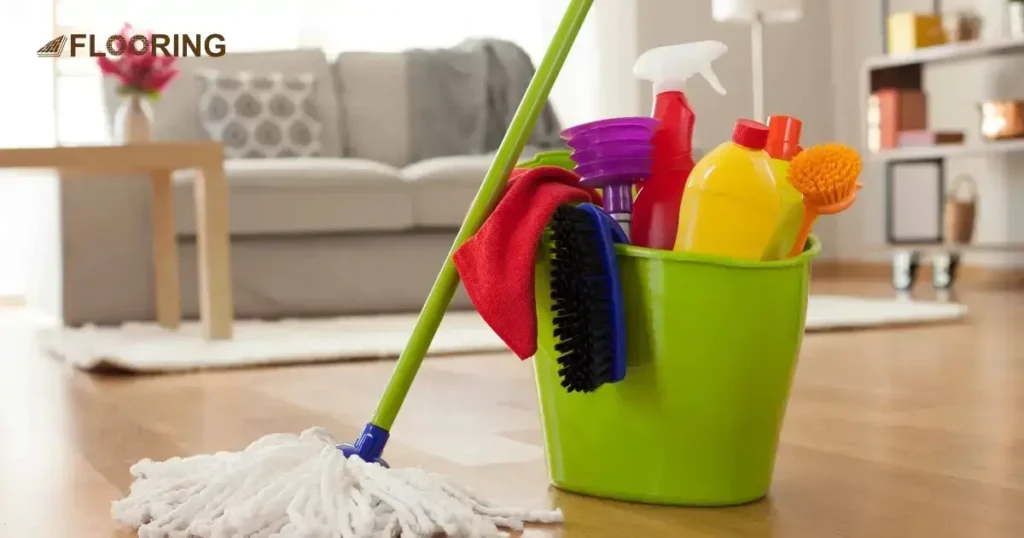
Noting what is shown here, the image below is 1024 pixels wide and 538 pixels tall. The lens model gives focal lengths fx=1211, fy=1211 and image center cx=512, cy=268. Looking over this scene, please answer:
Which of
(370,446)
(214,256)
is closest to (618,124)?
(370,446)

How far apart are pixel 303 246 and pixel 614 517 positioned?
95.5 inches

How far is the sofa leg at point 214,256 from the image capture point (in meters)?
2.48

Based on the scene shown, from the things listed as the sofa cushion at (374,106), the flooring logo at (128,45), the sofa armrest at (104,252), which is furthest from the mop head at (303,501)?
the sofa cushion at (374,106)

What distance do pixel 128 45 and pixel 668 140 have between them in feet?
2.66

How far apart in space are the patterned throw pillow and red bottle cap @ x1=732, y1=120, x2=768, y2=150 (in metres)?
2.74

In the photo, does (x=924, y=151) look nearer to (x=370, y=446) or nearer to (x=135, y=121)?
(x=135, y=121)

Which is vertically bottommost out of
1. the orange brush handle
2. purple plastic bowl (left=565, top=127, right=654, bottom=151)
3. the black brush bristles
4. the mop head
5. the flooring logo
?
the mop head

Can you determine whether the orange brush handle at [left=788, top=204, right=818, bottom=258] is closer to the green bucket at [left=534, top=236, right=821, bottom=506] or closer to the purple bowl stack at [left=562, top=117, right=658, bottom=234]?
the green bucket at [left=534, top=236, right=821, bottom=506]

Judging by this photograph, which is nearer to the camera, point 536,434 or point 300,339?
point 536,434

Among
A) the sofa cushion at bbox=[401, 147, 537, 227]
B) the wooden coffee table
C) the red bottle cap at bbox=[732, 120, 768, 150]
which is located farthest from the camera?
the sofa cushion at bbox=[401, 147, 537, 227]

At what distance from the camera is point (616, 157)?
929 mm

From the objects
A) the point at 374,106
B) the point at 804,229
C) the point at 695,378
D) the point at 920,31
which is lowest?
the point at 695,378

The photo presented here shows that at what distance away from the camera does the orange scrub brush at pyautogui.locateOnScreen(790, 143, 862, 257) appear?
33.8 inches

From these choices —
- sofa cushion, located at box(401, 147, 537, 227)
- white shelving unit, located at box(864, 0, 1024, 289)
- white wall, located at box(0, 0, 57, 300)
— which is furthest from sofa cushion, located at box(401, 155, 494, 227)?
white shelving unit, located at box(864, 0, 1024, 289)
